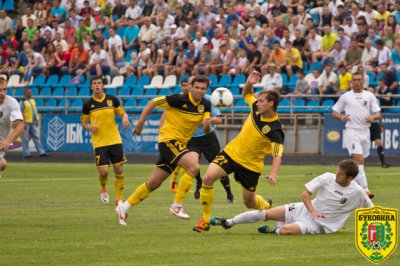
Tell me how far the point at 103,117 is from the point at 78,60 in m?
20.4

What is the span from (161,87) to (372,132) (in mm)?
12823

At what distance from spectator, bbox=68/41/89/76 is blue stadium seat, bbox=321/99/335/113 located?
1063 cm

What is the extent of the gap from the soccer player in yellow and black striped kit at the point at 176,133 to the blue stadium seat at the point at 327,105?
17540 millimetres

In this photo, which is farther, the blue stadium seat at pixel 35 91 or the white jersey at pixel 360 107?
the blue stadium seat at pixel 35 91

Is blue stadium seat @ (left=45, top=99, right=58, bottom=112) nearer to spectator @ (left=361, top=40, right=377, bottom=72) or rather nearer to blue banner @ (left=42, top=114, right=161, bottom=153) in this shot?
blue banner @ (left=42, top=114, right=161, bottom=153)

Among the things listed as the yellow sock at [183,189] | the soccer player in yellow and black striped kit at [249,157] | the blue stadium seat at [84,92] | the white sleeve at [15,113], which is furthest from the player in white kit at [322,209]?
the blue stadium seat at [84,92]

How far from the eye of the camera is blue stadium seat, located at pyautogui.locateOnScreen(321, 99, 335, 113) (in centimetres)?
3269

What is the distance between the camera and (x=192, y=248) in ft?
39.4

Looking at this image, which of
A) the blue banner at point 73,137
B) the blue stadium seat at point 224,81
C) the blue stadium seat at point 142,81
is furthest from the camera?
the blue stadium seat at point 142,81

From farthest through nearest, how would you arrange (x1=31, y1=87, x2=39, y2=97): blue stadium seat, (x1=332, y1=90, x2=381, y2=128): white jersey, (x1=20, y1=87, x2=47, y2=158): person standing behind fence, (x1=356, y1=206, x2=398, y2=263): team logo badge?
(x1=31, y1=87, x2=39, y2=97): blue stadium seat < (x1=20, y1=87, x2=47, y2=158): person standing behind fence < (x1=332, y1=90, x2=381, y2=128): white jersey < (x1=356, y1=206, x2=398, y2=263): team logo badge

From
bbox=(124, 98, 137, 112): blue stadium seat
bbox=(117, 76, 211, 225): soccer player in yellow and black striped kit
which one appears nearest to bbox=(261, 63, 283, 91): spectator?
bbox=(124, 98, 137, 112): blue stadium seat

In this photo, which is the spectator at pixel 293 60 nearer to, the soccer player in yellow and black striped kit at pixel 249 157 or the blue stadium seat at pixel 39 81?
the blue stadium seat at pixel 39 81

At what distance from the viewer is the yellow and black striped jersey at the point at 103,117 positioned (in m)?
19.4

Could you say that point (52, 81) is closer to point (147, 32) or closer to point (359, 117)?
point (147, 32)
